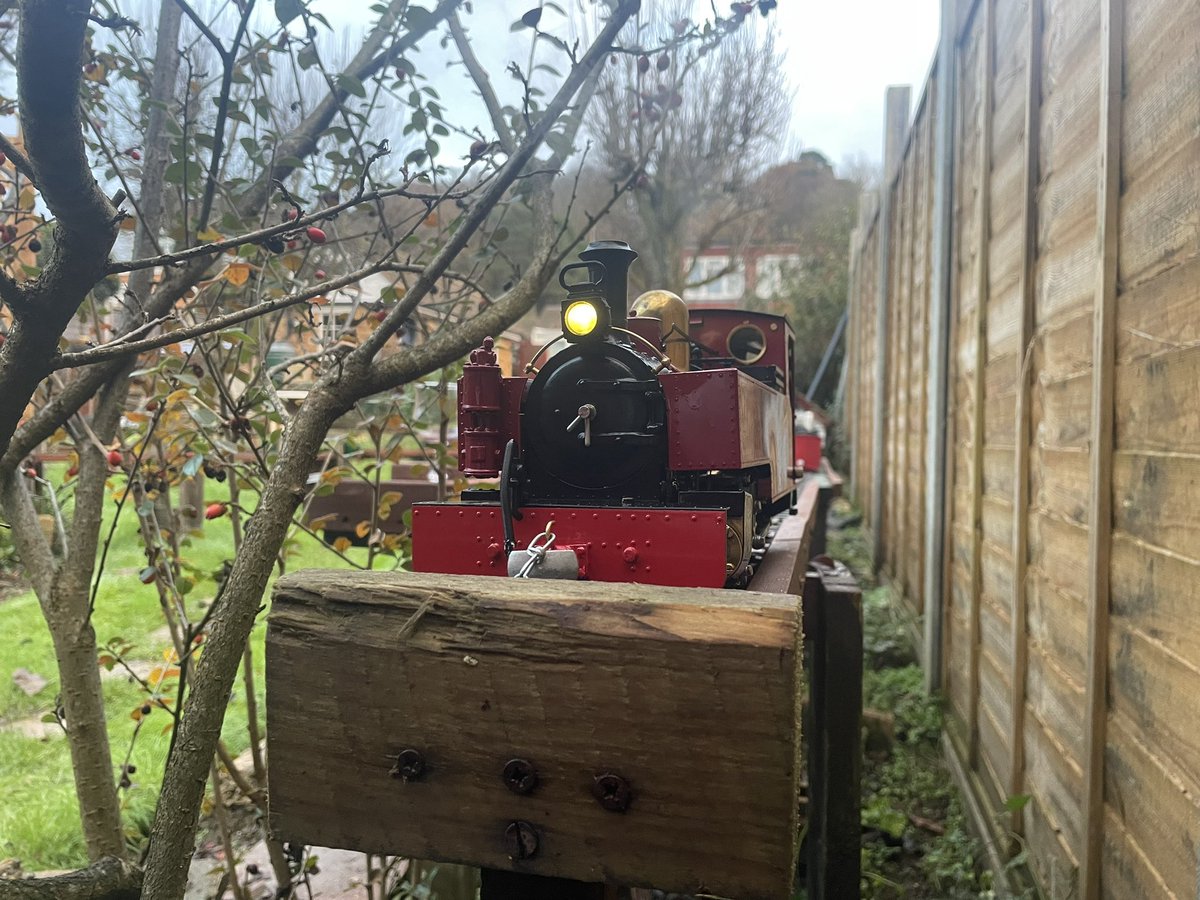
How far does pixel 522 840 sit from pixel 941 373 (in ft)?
15.5

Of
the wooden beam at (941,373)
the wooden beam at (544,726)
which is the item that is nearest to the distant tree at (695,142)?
the wooden beam at (941,373)

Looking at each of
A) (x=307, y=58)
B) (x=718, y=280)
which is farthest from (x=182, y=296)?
(x=718, y=280)

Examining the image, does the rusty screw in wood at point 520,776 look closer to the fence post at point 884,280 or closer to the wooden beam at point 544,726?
the wooden beam at point 544,726

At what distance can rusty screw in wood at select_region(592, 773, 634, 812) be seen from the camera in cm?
128

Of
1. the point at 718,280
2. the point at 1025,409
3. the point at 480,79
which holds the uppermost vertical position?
the point at 718,280

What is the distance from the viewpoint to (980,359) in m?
4.15

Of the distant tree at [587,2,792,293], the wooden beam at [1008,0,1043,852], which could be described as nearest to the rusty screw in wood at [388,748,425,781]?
the wooden beam at [1008,0,1043,852]

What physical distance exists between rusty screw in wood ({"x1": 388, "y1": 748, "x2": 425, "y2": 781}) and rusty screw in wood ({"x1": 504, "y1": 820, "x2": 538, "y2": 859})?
0.58 feet

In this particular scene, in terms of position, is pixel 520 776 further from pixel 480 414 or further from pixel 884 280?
pixel 884 280

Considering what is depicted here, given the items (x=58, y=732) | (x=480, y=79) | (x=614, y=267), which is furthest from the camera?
(x=58, y=732)

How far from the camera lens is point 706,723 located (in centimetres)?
124

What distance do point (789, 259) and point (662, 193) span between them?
30.7 ft

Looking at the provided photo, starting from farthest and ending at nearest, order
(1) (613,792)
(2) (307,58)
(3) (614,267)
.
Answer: (3) (614,267) → (2) (307,58) → (1) (613,792)

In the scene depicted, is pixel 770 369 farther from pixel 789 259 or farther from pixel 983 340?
pixel 789 259
